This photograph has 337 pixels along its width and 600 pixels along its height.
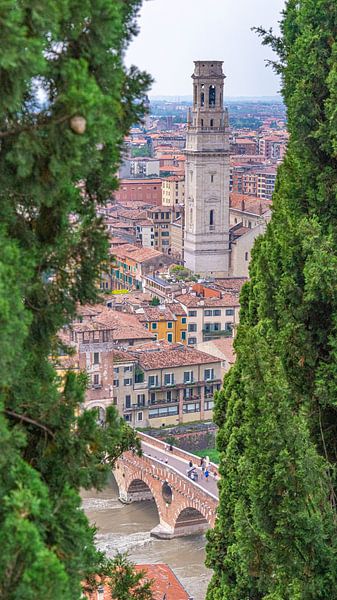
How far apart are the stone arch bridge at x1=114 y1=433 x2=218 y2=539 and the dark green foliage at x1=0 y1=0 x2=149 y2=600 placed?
14.9 m

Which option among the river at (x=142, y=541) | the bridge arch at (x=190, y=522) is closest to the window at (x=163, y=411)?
the river at (x=142, y=541)

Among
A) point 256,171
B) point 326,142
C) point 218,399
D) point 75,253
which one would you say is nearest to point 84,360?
point 218,399

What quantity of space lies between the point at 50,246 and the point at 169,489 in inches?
682

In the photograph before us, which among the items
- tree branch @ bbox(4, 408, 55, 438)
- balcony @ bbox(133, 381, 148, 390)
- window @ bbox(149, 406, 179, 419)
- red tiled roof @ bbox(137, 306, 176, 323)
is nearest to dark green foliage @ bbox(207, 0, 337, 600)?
tree branch @ bbox(4, 408, 55, 438)

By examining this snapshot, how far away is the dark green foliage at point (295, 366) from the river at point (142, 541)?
442 inches

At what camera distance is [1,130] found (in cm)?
254

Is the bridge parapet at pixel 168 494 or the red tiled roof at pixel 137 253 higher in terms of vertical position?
the red tiled roof at pixel 137 253

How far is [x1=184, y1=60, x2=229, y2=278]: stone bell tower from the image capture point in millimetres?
36312

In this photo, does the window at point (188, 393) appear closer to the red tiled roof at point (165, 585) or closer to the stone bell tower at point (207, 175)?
the red tiled roof at point (165, 585)

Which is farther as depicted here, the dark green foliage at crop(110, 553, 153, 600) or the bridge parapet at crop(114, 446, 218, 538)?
the bridge parapet at crop(114, 446, 218, 538)

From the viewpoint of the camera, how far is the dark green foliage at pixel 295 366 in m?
3.84

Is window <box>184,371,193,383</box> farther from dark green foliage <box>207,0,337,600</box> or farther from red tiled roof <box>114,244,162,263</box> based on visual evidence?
dark green foliage <box>207,0,337,600</box>

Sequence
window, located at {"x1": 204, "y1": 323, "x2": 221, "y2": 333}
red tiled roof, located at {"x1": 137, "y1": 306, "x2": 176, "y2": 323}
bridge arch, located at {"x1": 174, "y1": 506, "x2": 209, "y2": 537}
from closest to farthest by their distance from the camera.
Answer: bridge arch, located at {"x1": 174, "y1": 506, "x2": 209, "y2": 537}
red tiled roof, located at {"x1": 137, "y1": 306, "x2": 176, "y2": 323}
window, located at {"x1": 204, "y1": 323, "x2": 221, "y2": 333}

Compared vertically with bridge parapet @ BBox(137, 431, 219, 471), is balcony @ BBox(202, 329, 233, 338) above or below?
above
